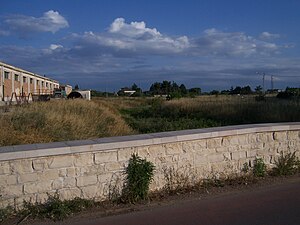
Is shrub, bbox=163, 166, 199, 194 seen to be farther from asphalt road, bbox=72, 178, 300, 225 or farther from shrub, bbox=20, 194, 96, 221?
shrub, bbox=20, 194, 96, 221

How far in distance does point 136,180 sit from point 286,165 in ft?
11.4

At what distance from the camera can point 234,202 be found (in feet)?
18.1

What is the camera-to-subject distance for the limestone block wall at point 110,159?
490cm

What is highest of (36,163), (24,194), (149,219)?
(36,163)

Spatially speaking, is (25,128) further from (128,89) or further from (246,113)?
(128,89)

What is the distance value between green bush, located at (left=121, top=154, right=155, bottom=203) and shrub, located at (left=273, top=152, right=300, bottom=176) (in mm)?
3036

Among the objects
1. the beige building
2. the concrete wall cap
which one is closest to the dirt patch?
the concrete wall cap

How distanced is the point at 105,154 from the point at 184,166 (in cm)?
152

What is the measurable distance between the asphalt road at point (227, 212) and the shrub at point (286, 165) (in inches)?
44.9

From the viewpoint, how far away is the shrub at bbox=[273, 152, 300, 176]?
7119mm

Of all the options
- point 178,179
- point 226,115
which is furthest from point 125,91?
point 178,179

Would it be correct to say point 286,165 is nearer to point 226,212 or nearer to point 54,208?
point 226,212

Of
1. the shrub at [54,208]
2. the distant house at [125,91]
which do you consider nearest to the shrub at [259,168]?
the shrub at [54,208]

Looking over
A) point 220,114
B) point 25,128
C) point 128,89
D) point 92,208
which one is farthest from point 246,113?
point 128,89
